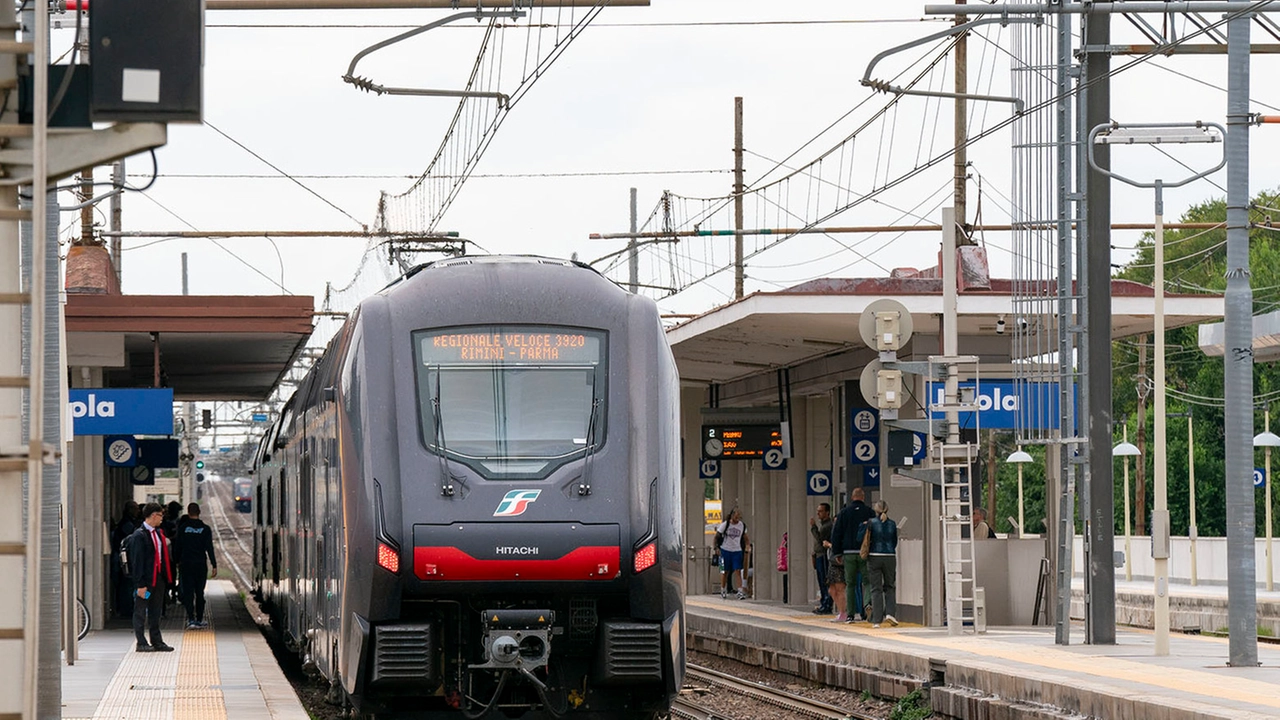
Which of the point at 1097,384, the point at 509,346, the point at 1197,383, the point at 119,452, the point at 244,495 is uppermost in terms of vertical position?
the point at 1197,383

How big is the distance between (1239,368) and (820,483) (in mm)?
12294

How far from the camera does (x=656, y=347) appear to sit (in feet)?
39.5

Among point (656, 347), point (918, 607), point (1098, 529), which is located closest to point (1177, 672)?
point (1098, 529)

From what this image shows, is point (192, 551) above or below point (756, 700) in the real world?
above

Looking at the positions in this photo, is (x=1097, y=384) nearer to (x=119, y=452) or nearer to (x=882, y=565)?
(x=882, y=565)

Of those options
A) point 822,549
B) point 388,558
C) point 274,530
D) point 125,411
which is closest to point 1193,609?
point 822,549

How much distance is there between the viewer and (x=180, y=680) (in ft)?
56.5

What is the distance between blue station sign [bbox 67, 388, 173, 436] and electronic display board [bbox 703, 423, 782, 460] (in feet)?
32.2

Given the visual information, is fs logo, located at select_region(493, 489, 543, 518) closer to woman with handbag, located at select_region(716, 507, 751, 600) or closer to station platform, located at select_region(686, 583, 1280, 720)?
station platform, located at select_region(686, 583, 1280, 720)

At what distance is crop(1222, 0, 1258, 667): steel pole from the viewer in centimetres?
1588

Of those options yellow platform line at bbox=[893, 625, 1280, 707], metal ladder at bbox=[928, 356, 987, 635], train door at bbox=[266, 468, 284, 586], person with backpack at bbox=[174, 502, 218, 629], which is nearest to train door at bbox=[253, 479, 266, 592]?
train door at bbox=[266, 468, 284, 586]

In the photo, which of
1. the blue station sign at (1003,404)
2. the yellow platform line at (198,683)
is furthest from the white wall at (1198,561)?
the yellow platform line at (198,683)

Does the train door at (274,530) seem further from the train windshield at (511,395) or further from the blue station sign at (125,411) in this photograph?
the train windshield at (511,395)

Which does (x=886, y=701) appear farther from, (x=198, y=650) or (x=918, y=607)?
(x=198, y=650)
